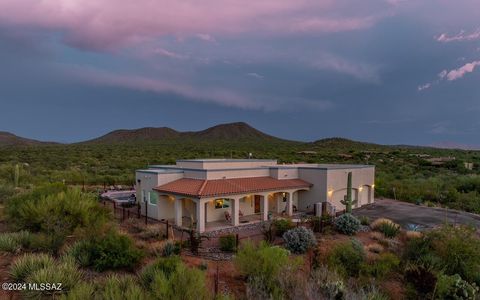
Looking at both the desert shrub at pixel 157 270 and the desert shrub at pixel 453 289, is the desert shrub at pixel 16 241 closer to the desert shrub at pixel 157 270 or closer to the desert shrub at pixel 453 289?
the desert shrub at pixel 157 270

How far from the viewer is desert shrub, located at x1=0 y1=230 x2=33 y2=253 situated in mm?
11577

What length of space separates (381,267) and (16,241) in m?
13.7

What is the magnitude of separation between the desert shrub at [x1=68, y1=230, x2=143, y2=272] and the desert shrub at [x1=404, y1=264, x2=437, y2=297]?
9.85 meters

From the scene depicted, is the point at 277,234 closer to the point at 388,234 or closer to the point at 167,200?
the point at 388,234

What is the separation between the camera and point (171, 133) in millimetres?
146125

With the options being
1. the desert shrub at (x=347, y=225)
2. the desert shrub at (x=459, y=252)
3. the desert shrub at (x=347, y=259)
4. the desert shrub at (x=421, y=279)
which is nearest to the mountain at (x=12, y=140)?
the desert shrub at (x=347, y=225)

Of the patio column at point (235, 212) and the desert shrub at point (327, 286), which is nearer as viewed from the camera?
the desert shrub at point (327, 286)

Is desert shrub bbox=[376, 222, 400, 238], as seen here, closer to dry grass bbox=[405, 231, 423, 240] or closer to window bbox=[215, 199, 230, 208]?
dry grass bbox=[405, 231, 423, 240]

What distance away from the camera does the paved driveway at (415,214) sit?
20.8 metres

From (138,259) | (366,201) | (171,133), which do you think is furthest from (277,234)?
(171,133)

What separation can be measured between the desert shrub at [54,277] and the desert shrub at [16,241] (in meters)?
3.25

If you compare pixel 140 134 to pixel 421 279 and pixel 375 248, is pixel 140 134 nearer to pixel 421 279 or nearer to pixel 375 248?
pixel 375 248

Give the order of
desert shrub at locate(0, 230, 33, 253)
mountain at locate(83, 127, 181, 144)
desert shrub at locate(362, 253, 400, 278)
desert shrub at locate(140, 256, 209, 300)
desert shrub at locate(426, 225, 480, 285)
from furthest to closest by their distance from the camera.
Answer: mountain at locate(83, 127, 181, 144) < desert shrub at locate(426, 225, 480, 285) < desert shrub at locate(362, 253, 400, 278) < desert shrub at locate(0, 230, 33, 253) < desert shrub at locate(140, 256, 209, 300)

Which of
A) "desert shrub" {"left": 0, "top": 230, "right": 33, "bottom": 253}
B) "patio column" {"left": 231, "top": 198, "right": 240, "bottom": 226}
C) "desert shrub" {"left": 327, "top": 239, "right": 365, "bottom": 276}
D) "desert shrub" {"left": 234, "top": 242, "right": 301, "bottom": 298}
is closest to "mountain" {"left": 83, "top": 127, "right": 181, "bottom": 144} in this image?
"patio column" {"left": 231, "top": 198, "right": 240, "bottom": 226}
